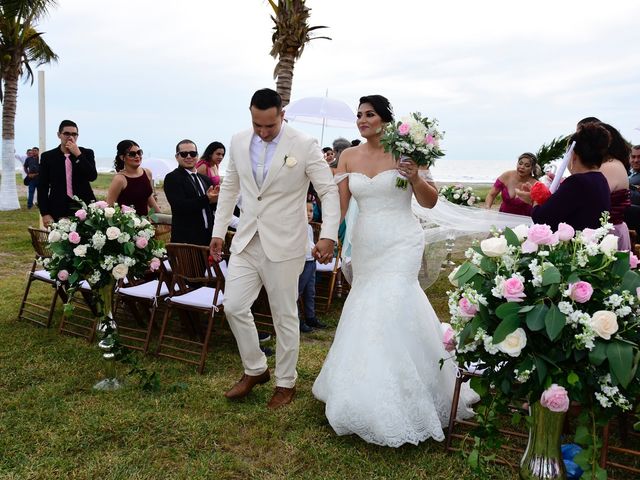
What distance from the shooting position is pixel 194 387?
4.68 meters

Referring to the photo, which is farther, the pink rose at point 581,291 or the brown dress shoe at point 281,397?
the brown dress shoe at point 281,397

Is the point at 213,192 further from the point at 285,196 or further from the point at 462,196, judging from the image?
the point at 462,196

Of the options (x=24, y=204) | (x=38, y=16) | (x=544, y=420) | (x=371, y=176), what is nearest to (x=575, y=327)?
(x=544, y=420)

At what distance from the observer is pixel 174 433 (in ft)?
12.7

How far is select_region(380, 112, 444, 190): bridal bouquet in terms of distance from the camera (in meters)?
3.94

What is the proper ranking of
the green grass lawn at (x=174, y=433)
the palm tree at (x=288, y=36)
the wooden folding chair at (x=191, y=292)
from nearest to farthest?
the green grass lawn at (x=174, y=433) → the wooden folding chair at (x=191, y=292) → the palm tree at (x=288, y=36)

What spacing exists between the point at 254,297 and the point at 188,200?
187 cm

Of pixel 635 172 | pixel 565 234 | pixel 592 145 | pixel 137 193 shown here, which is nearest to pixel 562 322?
pixel 565 234

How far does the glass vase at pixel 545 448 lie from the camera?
8.52 feet

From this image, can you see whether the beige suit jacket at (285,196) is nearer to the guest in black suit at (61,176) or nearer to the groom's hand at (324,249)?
the groom's hand at (324,249)

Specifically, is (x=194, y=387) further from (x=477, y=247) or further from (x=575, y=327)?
(x=575, y=327)

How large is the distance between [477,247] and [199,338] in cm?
383

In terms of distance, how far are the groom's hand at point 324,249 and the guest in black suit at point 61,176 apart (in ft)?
12.1

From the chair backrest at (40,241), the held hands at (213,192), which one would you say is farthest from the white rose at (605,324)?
the chair backrest at (40,241)
